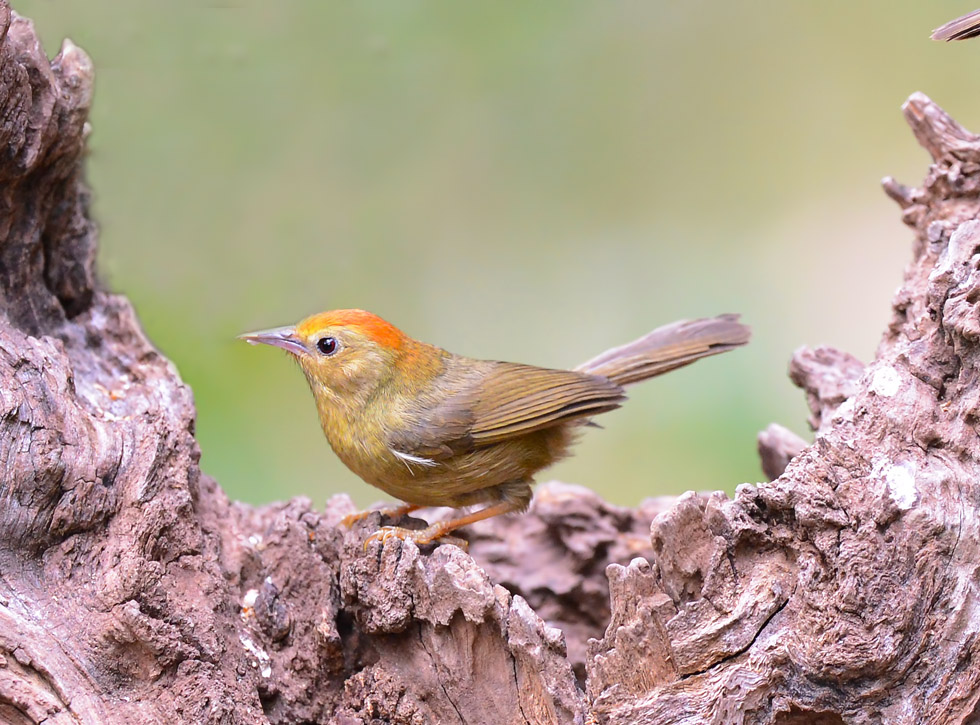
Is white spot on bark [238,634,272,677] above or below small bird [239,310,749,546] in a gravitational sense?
below

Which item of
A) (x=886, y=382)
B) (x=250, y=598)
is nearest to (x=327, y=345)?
(x=250, y=598)

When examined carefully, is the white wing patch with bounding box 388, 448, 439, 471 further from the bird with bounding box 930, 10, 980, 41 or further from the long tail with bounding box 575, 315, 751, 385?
the bird with bounding box 930, 10, 980, 41

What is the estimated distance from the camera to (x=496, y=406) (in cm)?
401

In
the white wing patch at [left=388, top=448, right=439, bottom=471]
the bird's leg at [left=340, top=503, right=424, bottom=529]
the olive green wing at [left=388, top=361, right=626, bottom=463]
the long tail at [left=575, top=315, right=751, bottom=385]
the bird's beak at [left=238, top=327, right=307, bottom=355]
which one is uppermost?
the bird's beak at [left=238, top=327, right=307, bottom=355]

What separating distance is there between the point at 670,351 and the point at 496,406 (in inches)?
40.6

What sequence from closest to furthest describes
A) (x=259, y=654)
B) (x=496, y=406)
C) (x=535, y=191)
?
(x=259, y=654)
(x=496, y=406)
(x=535, y=191)

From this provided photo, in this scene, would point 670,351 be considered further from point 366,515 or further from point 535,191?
point 535,191

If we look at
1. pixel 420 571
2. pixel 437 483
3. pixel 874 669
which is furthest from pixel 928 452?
pixel 437 483

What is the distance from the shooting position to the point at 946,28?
2.89m

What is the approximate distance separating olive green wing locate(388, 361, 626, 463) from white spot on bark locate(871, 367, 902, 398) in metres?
1.27

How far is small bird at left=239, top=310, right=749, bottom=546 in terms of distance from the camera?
12.6 ft

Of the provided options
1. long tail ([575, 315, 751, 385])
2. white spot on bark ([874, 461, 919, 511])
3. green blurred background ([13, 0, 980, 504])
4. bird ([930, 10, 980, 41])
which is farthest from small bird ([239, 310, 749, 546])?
green blurred background ([13, 0, 980, 504])

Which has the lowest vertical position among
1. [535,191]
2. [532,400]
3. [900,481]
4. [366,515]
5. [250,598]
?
[900,481]

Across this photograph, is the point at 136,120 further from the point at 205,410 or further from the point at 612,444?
the point at 612,444
